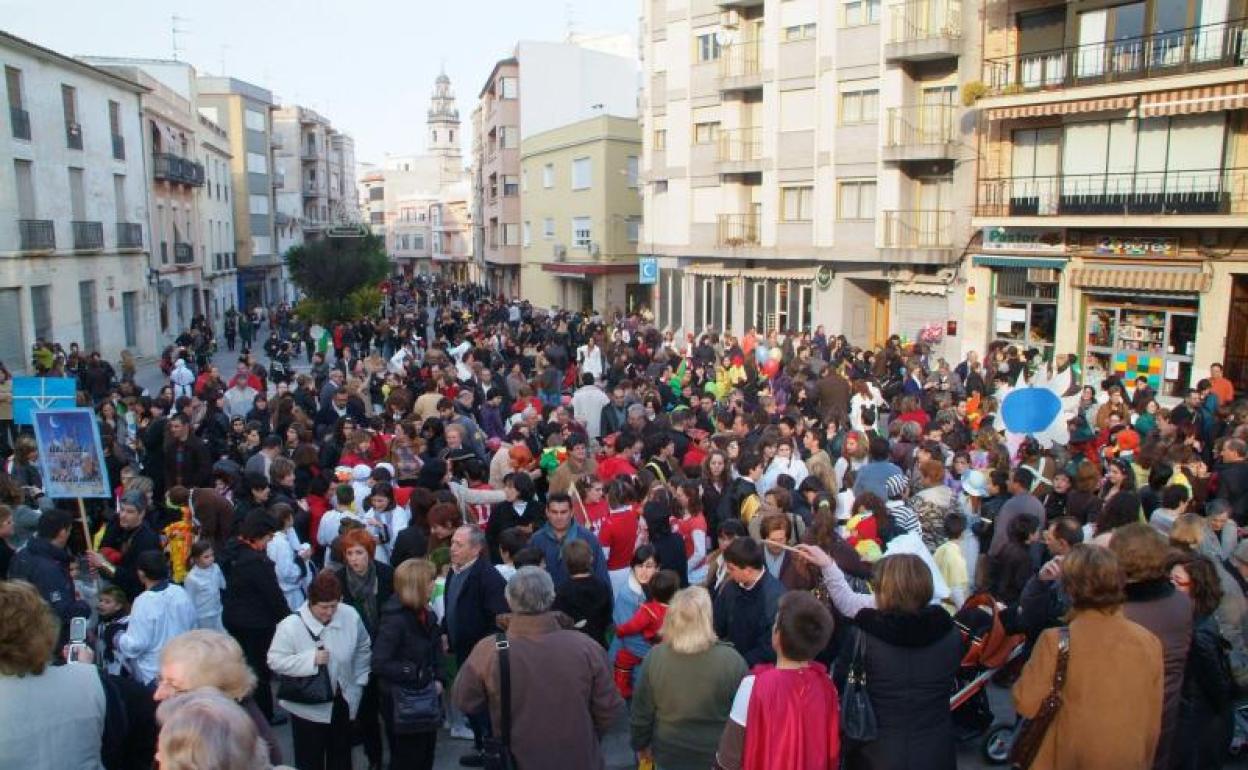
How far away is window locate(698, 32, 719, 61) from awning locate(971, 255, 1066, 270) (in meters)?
12.9

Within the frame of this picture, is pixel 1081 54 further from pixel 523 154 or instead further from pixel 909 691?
pixel 523 154

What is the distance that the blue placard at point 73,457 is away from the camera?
8.72 metres

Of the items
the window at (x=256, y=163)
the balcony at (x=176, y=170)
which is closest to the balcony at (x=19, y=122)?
the balcony at (x=176, y=170)

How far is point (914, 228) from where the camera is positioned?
2606cm

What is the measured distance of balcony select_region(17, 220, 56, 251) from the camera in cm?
2445

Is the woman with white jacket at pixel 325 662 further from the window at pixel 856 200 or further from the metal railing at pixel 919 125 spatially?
the window at pixel 856 200

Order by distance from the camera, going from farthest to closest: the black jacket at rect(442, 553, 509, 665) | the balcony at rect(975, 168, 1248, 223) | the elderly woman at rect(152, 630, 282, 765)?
the balcony at rect(975, 168, 1248, 223) → the black jacket at rect(442, 553, 509, 665) → the elderly woman at rect(152, 630, 282, 765)

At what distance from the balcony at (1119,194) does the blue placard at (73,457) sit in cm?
1928

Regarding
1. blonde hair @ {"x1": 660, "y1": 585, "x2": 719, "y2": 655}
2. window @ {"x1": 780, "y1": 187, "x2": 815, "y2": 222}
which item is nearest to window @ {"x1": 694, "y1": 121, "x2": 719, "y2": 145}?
window @ {"x1": 780, "y1": 187, "x2": 815, "y2": 222}

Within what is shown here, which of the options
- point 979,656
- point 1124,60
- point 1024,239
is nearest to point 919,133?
point 1024,239

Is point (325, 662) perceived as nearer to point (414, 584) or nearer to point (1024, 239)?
point (414, 584)

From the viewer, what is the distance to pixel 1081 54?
69.9ft

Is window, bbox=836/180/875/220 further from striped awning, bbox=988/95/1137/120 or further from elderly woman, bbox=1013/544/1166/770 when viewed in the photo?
elderly woman, bbox=1013/544/1166/770

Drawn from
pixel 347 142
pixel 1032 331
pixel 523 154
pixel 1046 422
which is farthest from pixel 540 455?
pixel 347 142
